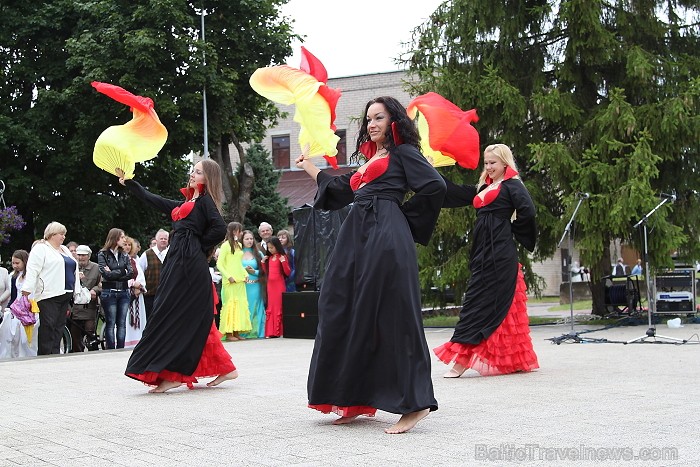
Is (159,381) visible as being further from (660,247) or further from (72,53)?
(72,53)

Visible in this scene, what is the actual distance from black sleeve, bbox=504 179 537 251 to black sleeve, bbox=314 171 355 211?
11.1 feet

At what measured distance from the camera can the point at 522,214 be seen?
1002 centimetres

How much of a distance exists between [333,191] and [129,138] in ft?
10.1

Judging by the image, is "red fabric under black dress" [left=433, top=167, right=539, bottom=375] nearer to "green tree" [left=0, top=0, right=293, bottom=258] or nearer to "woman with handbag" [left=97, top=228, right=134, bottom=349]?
"woman with handbag" [left=97, top=228, right=134, bottom=349]

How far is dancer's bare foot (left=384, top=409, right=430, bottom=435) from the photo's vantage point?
6.14m

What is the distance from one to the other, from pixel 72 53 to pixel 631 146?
17909mm

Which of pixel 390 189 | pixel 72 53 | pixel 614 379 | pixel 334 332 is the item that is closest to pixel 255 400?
pixel 334 332

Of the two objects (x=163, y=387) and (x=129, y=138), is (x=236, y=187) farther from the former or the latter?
(x=163, y=387)

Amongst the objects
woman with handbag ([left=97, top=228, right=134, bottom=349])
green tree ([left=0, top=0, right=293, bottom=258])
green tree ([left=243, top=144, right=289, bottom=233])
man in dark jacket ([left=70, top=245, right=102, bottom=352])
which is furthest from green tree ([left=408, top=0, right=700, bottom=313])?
green tree ([left=243, top=144, right=289, bottom=233])

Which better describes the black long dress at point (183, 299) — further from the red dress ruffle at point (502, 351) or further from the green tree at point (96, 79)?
the green tree at point (96, 79)

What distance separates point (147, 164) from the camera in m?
32.7

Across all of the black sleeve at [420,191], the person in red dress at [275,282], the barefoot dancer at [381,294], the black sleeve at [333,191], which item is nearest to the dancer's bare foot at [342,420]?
the barefoot dancer at [381,294]

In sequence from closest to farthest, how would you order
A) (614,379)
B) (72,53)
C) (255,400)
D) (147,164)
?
(255,400), (614,379), (72,53), (147,164)

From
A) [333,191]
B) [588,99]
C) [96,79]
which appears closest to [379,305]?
[333,191]
